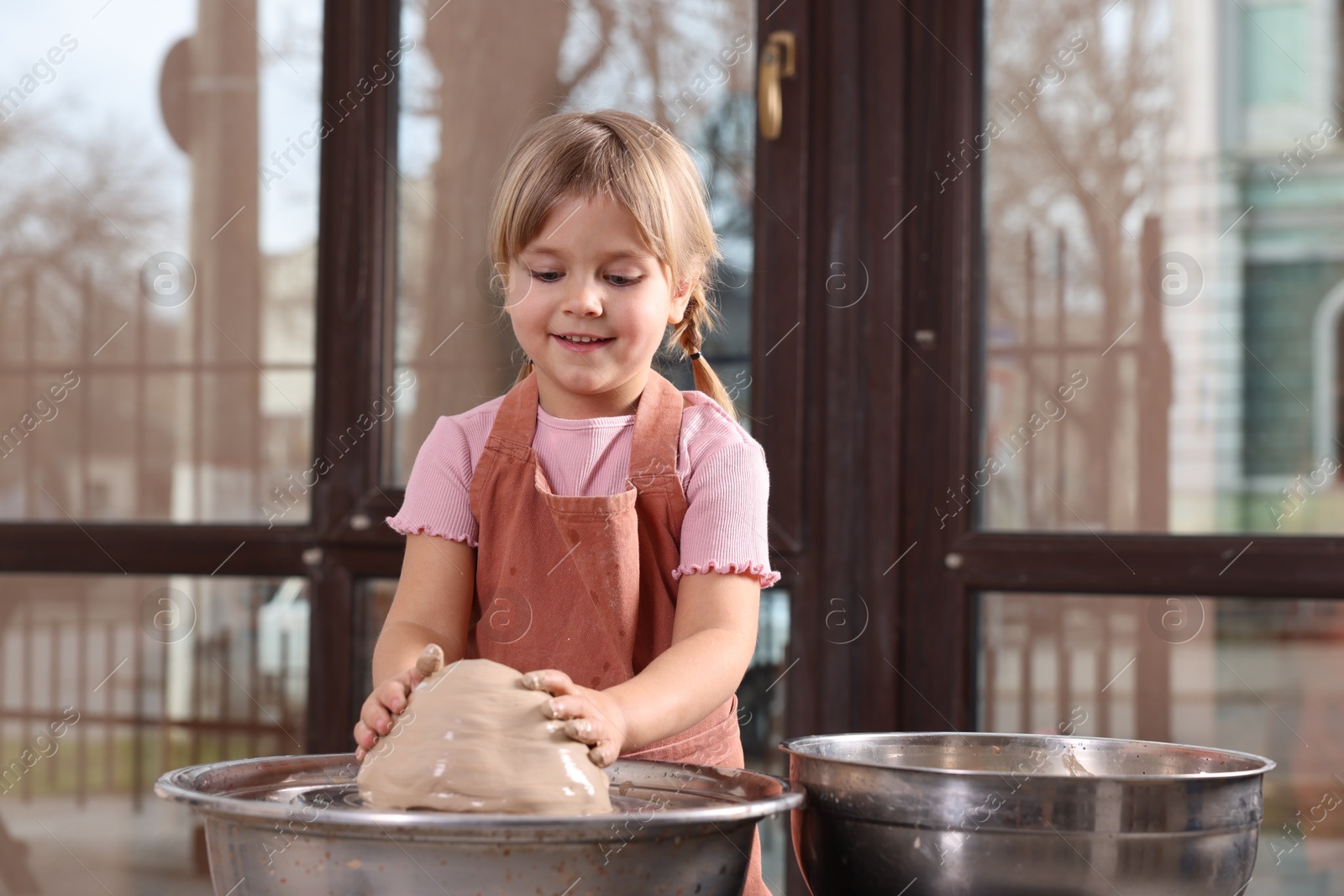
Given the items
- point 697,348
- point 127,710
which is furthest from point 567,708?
point 127,710

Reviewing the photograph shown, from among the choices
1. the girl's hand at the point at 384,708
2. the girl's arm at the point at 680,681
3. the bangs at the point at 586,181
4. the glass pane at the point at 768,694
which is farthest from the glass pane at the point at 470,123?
the girl's hand at the point at 384,708

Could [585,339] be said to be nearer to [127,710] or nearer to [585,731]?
[585,731]

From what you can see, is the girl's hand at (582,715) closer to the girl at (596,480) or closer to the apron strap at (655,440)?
the girl at (596,480)

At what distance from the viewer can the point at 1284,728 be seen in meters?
1.64

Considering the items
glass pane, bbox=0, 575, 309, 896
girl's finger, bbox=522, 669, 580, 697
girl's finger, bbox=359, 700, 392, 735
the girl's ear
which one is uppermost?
the girl's ear

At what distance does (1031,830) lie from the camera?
750 mm

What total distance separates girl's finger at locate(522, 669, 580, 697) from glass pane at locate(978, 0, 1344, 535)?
40.3 inches

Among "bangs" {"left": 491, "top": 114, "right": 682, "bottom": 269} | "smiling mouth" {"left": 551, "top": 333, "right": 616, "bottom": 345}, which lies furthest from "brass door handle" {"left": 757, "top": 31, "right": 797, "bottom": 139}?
"smiling mouth" {"left": 551, "top": 333, "right": 616, "bottom": 345}

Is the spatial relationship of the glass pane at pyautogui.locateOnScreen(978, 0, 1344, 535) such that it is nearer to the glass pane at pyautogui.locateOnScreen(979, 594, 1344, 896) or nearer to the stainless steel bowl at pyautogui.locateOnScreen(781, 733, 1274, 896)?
the glass pane at pyautogui.locateOnScreen(979, 594, 1344, 896)

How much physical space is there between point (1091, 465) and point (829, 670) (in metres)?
0.43

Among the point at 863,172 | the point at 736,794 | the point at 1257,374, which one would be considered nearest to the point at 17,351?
the point at 863,172

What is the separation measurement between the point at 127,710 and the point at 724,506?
1.32 metres

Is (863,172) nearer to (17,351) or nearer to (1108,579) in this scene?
(1108,579)

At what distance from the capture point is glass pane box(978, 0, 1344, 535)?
166 cm
